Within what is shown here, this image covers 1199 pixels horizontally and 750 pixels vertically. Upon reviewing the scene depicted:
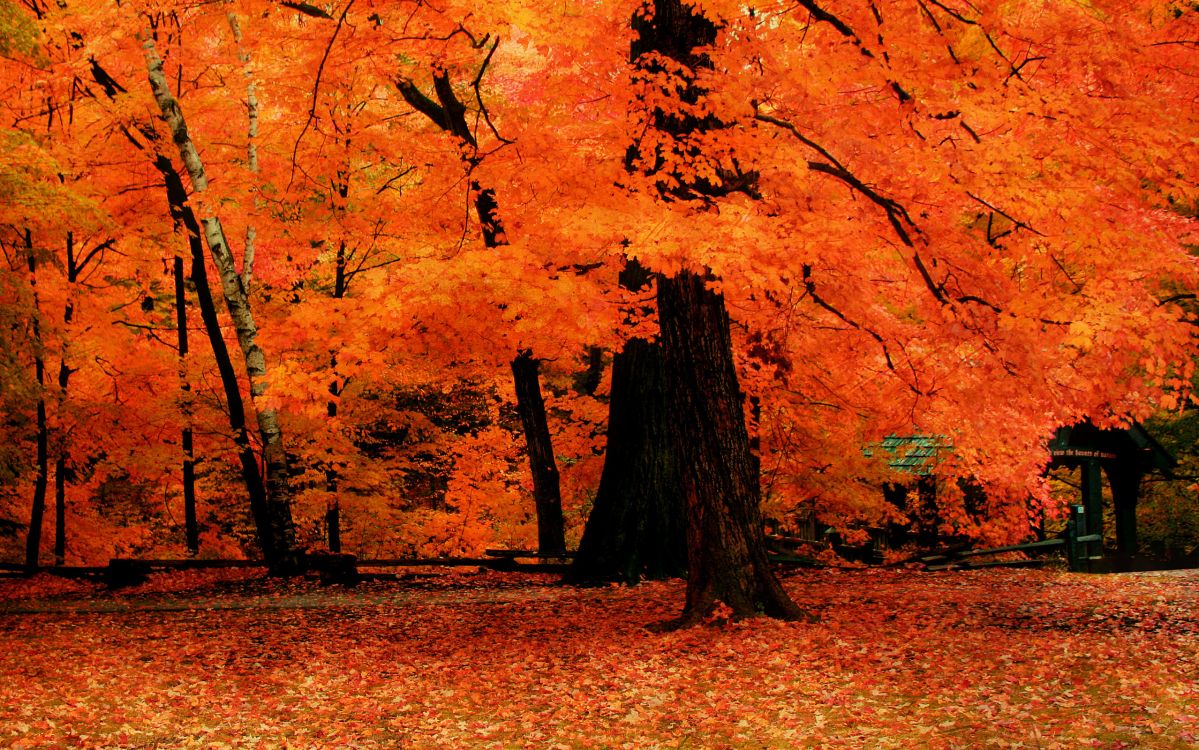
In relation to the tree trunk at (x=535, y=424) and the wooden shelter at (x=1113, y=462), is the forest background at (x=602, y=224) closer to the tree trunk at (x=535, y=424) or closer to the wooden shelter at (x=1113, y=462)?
the tree trunk at (x=535, y=424)

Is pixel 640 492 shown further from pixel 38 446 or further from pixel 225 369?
pixel 38 446

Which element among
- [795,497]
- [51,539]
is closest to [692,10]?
[795,497]

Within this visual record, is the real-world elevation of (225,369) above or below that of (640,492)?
above

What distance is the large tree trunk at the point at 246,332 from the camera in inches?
520

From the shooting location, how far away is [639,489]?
1241 cm

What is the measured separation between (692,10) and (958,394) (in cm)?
451

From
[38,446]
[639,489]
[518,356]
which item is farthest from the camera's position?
[38,446]

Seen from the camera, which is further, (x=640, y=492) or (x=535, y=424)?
(x=535, y=424)

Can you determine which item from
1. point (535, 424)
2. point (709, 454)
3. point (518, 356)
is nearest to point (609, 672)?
point (709, 454)

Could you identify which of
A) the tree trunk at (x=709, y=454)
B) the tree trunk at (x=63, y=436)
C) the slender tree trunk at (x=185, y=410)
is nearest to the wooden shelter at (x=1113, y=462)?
the tree trunk at (x=709, y=454)

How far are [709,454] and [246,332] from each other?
7.70 metres

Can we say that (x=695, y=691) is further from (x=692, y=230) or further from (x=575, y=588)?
(x=575, y=588)

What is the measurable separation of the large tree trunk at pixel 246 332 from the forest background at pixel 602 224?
56 mm

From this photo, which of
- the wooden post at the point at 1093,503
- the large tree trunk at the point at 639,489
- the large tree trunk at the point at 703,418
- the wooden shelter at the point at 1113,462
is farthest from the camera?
the wooden post at the point at 1093,503
